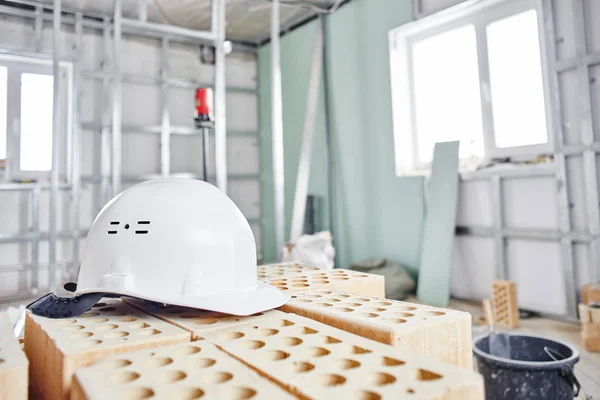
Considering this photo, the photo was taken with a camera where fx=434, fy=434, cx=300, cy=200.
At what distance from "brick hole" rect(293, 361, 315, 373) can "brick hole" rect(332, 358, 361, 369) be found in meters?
0.03

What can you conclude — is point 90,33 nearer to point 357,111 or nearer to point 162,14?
point 162,14

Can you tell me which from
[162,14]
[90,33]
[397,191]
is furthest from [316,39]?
[90,33]

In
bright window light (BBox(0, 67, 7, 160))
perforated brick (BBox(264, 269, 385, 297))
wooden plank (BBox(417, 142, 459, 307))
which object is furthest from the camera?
bright window light (BBox(0, 67, 7, 160))

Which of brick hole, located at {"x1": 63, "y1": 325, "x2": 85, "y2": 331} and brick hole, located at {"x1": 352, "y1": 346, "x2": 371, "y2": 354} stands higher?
brick hole, located at {"x1": 63, "y1": 325, "x2": 85, "y2": 331}

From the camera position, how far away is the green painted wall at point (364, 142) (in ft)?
11.4

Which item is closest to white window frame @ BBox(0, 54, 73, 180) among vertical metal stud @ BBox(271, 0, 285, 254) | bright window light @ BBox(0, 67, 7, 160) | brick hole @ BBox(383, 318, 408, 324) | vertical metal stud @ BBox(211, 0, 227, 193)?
bright window light @ BBox(0, 67, 7, 160)

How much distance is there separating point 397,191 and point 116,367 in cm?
312

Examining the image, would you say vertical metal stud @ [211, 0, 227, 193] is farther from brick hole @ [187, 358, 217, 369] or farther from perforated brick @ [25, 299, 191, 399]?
brick hole @ [187, 358, 217, 369]

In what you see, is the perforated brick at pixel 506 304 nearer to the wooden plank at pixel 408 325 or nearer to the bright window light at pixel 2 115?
the wooden plank at pixel 408 325

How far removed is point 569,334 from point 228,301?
224cm

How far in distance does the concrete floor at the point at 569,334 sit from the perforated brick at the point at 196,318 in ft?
4.77

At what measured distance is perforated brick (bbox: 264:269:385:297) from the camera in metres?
1.05

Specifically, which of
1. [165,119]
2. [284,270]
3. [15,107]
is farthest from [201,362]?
[165,119]

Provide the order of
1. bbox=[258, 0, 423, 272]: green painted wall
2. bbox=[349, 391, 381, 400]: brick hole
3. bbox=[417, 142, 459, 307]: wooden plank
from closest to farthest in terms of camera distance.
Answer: bbox=[349, 391, 381, 400]: brick hole → bbox=[417, 142, 459, 307]: wooden plank → bbox=[258, 0, 423, 272]: green painted wall
